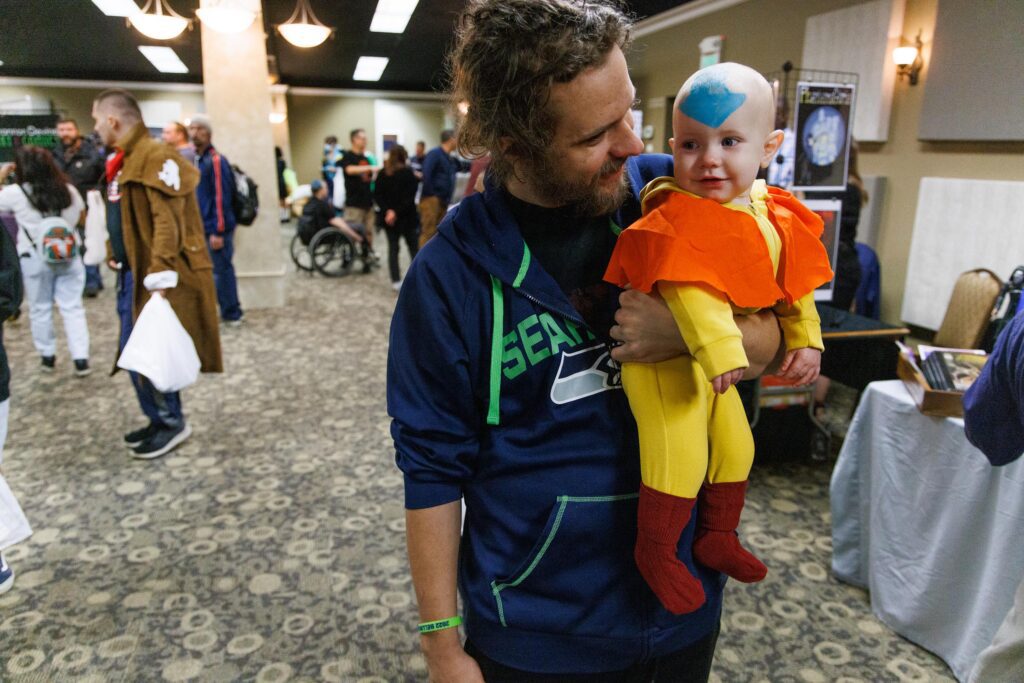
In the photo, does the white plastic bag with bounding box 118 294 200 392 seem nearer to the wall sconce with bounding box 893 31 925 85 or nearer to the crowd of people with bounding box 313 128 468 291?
the crowd of people with bounding box 313 128 468 291

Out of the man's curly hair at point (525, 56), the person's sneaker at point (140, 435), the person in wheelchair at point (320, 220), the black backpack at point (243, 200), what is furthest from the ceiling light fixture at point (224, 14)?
the man's curly hair at point (525, 56)

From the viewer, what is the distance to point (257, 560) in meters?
2.62

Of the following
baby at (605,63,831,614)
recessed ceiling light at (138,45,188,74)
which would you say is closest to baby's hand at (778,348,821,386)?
baby at (605,63,831,614)

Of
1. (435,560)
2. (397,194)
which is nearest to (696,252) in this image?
(435,560)

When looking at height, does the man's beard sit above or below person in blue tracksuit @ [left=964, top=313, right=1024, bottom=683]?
above

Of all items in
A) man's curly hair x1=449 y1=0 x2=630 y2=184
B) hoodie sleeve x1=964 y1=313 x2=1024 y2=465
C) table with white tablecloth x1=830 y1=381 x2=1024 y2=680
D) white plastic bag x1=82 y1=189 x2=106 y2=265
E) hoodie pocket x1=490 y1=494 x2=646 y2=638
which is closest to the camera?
man's curly hair x1=449 y1=0 x2=630 y2=184

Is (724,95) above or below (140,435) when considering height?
above

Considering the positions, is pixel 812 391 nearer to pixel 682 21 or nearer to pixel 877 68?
pixel 877 68

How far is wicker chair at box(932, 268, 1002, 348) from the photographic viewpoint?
130 inches

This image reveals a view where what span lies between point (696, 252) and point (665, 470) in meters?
0.28

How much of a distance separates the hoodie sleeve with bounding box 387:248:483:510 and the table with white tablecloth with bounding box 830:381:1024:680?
1702 millimetres

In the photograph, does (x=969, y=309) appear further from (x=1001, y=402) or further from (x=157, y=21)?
(x=157, y=21)

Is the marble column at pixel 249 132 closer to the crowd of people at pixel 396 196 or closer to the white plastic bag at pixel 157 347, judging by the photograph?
the crowd of people at pixel 396 196

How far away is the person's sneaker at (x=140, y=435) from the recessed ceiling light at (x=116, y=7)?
2.02 m
